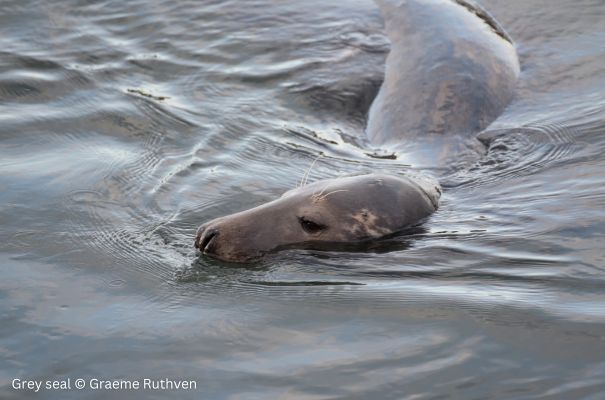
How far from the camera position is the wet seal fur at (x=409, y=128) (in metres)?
5.32

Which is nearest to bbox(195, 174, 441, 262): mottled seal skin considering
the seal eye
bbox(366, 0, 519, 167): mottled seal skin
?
the seal eye

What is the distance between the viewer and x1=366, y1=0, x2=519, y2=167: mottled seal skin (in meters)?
6.82

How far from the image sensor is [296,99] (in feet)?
26.1

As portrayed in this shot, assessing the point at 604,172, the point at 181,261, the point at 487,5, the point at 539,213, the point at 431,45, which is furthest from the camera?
the point at 487,5

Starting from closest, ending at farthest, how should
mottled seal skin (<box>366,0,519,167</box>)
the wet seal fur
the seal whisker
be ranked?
1. the wet seal fur
2. the seal whisker
3. mottled seal skin (<box>366,0,519,167</box>)

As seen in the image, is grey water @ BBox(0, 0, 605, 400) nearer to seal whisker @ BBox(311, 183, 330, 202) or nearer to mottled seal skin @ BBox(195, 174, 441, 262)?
mottled seal skin @ BBox(195, 174, 441, 262)

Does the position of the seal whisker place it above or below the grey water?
above

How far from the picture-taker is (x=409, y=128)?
697cm

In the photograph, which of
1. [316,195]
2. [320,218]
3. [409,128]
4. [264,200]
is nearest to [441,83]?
[409,128]

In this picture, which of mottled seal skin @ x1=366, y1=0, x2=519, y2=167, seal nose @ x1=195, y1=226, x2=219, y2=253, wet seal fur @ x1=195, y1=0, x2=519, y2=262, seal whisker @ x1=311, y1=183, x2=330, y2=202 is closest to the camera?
seal nose @ x1=195, y1=226, x2=219, y2=253

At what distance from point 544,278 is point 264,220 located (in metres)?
1.33

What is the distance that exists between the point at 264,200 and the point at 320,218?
0.66 m

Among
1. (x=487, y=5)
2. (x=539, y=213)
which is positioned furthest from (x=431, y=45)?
(x=539, y=213)

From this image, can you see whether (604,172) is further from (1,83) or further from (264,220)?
(1,83)
